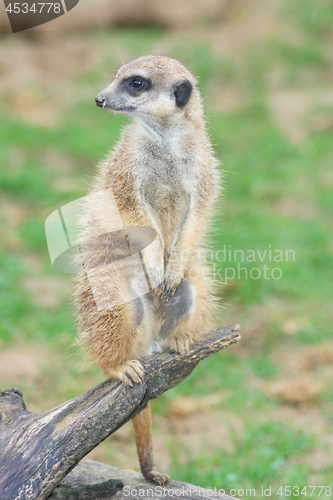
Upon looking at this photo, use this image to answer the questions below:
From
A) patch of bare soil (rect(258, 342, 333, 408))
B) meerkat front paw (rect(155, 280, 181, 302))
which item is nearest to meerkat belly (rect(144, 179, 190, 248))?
meerkat front paw (rect(155, 280, 181, 302))

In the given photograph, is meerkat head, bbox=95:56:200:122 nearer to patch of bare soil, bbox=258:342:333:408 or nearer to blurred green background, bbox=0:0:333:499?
blurred green background, bbox=0:0:333:499

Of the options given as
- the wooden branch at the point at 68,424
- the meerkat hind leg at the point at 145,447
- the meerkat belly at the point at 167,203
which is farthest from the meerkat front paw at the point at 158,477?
the meerkat belly at the point at 167,203

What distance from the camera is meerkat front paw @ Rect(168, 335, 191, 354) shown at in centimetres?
295

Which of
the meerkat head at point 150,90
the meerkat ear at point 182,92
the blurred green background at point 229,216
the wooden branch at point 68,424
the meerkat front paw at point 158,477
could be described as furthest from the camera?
the blurred green background at point 229,216

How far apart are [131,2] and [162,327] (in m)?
8.97

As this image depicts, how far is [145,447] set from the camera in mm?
2900

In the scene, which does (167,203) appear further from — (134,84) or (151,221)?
(134,84)

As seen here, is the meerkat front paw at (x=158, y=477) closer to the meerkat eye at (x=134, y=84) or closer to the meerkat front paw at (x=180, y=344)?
the meerkat front paw at (x=180, y=344)

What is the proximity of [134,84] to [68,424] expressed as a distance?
62.1 inches

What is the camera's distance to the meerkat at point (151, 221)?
293 cm

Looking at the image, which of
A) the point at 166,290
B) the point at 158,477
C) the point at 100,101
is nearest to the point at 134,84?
the point at 100,101

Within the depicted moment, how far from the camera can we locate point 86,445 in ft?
8.38

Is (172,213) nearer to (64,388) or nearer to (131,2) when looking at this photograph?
(64,388)

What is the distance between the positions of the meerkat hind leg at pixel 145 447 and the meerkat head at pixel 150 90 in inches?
55.3
